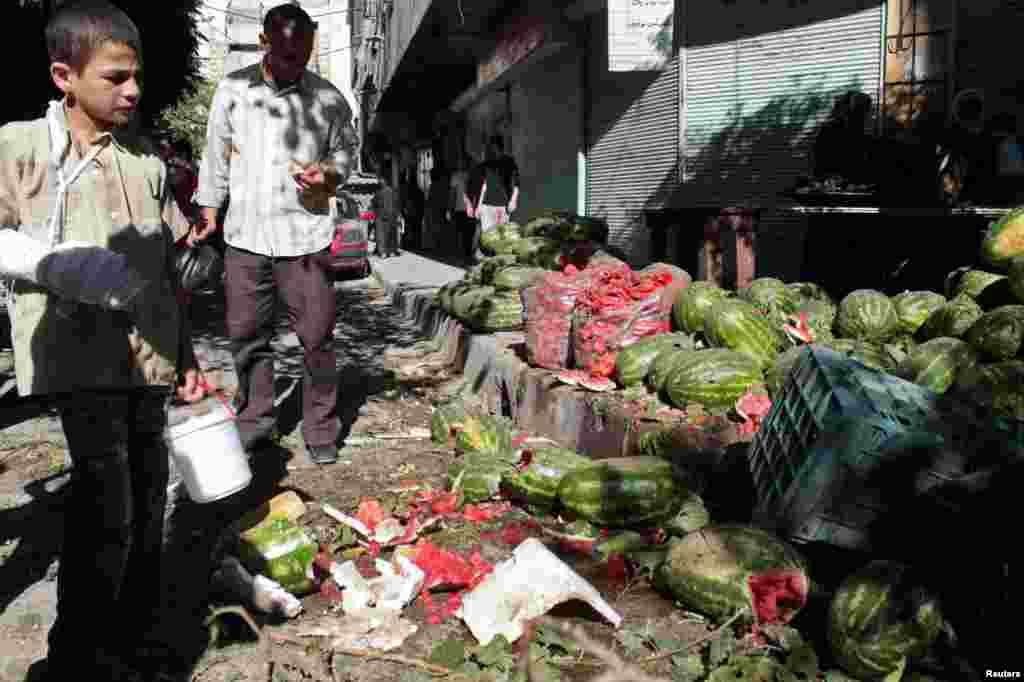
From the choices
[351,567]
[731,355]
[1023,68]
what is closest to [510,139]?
[1023,68]

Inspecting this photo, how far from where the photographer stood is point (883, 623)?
8.07 ft

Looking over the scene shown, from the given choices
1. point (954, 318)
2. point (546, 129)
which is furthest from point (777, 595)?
point (546, 129)

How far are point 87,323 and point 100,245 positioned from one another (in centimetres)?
25

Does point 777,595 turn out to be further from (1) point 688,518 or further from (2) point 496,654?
(2) point 496,654

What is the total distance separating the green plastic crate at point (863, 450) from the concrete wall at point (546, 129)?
33.2 feet

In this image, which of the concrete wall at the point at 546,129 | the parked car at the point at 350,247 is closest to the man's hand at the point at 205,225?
the concrete wall at the point at 546,129

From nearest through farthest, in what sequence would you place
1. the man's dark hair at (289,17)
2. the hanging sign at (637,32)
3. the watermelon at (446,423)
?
the man's dark hair at (289,17) → the watermelon at (446,423) → the hanging sign at (637,32)

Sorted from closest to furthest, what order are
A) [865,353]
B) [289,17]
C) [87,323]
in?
[87,323] < [865,353] < [289,17]

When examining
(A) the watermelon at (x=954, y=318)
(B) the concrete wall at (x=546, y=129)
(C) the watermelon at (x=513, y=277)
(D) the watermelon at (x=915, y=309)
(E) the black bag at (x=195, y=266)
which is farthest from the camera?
(B) the concrete wall at (x=546, y=129)

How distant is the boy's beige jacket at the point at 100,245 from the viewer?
8.14 feet

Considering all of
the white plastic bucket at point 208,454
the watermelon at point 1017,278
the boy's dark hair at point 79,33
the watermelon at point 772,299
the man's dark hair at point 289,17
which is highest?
the man's dark hair at point 289,17

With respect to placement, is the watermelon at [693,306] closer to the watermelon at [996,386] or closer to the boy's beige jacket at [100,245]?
the watermelon at [996,386]

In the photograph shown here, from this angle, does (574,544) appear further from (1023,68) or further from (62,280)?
(1023,68)

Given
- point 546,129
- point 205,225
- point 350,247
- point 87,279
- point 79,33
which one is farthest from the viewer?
point 350,247
